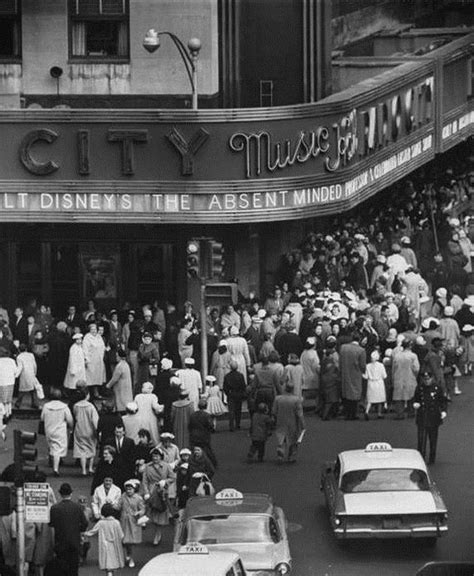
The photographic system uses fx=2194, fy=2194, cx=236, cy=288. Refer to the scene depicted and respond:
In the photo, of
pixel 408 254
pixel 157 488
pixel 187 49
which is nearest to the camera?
pixel 157 488

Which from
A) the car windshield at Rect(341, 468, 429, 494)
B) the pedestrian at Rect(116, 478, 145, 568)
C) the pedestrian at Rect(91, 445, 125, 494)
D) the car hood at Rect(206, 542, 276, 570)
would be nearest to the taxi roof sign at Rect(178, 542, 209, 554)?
the car hood at Rect(206, 542, 276, 570)

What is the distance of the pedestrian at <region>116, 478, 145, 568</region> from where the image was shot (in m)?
30.6

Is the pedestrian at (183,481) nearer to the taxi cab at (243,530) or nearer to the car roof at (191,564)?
the taxi cab at (243,530)

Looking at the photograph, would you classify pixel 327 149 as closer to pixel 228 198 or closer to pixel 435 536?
pixel 228 198

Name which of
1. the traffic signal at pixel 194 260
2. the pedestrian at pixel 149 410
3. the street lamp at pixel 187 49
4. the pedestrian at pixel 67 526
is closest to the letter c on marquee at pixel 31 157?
the street lamp at pixel 187 49

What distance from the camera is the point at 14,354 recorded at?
41250 millimetres

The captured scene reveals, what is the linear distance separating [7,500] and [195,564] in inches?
137

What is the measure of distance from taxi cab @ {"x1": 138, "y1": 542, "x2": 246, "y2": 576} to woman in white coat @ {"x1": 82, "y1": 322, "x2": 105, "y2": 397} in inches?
547

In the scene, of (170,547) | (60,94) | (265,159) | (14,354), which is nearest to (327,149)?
(265,159)

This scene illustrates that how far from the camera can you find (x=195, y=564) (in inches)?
1043

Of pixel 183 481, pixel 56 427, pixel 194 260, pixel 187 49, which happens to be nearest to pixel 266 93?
pixel 187 49

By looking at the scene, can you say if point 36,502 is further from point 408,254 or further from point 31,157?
point 408,254

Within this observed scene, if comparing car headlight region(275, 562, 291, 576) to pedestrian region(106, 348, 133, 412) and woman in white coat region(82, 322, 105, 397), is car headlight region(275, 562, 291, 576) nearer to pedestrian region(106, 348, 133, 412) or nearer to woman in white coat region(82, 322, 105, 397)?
pedestrian region(106, 348, 133, 412)

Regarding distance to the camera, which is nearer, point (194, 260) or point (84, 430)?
point (84, 430)
